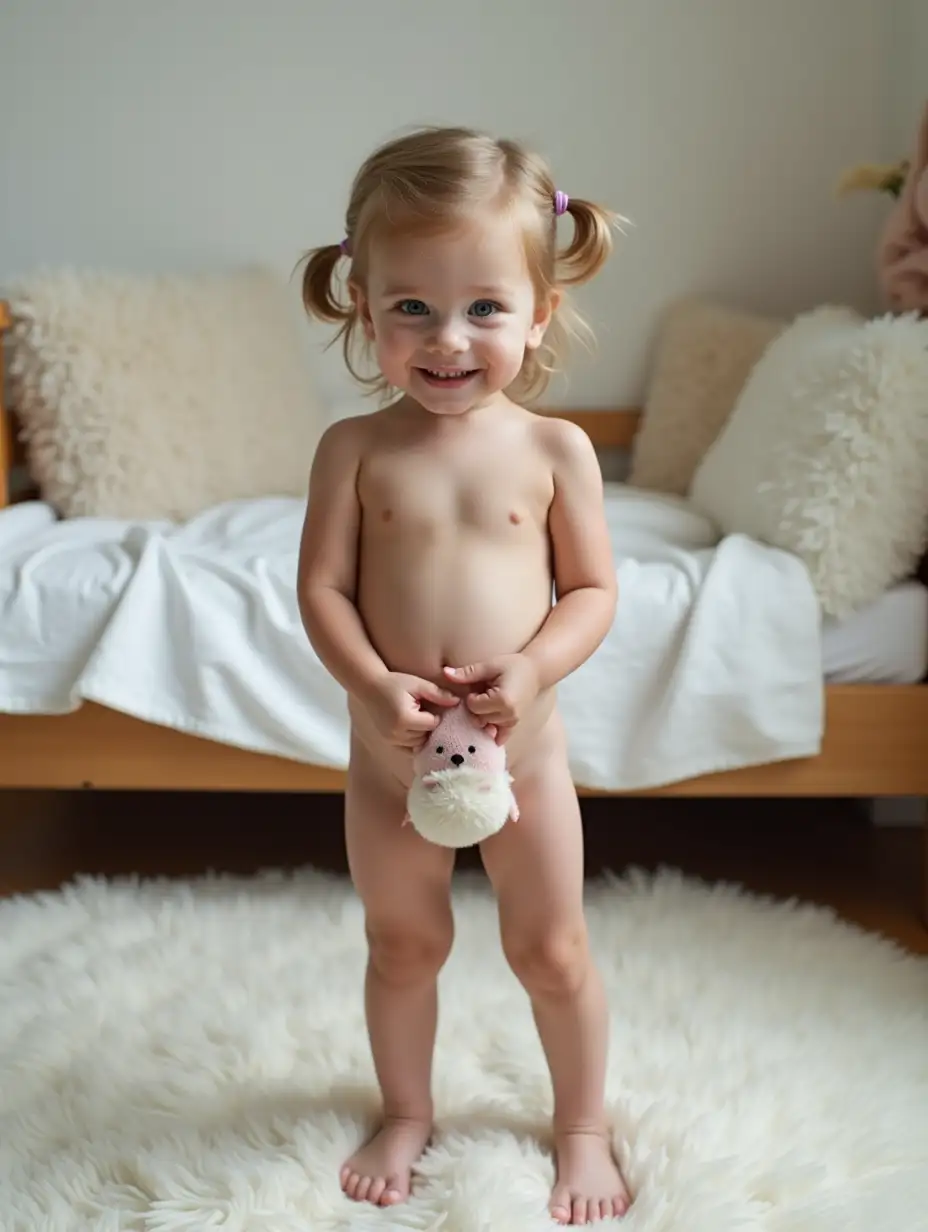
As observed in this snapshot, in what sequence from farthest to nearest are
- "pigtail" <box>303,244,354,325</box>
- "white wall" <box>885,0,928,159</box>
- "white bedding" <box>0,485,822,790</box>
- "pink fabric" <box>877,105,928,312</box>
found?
1. "white wall" <box>885,0,928,159</box>
2. "pink fabric" <box>877,105,928,312</box>
3. "white bedding" <box>0,485,822,790</box>
4. "pigtail" <box>303,244,354,325</box>

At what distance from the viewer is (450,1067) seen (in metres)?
1.14

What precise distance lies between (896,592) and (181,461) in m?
0.99

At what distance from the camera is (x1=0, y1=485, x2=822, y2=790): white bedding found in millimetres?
1371

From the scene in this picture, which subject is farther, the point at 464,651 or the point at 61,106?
the point at 61,106

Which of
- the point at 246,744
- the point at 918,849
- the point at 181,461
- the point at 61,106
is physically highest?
the point at 61,106

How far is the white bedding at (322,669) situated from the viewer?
1.37m

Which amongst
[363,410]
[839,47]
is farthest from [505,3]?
[363,410]

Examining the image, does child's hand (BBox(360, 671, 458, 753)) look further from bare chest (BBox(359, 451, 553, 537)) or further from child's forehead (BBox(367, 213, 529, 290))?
child's forehead (BBox(367, 213, 529, 290))

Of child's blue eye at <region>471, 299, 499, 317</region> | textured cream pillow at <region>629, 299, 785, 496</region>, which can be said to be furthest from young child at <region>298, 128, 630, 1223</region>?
textured cream pillow at <region>629, 299, 785, 496</region>

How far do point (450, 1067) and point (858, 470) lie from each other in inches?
29.6

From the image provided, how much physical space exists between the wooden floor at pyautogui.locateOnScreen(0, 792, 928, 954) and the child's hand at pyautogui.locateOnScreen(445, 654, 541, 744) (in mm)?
827

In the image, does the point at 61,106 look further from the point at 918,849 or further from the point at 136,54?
the point at 918,849

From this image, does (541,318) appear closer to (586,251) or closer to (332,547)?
(586,251)

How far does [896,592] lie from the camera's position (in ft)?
4.67
